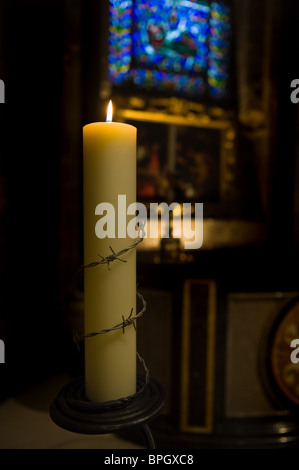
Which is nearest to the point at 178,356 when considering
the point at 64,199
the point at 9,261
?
the point at 9,261

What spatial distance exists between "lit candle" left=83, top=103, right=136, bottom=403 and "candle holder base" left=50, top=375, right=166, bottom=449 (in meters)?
0.01

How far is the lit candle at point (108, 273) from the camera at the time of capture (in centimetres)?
24

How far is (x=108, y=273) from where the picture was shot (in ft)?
0.80

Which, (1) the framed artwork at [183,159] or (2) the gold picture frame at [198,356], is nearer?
(2) the gold picture frame at [198,356]

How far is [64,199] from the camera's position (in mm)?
1414

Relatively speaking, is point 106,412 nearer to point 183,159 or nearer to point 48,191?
point 48,191

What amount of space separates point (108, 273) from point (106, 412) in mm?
88

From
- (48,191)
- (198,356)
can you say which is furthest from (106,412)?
(48,191)

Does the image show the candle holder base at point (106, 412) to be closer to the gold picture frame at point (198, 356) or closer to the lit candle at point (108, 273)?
the lit candle at point (108, 273)

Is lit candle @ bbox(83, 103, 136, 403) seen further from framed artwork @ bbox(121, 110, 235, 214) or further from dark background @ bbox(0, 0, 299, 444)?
framed artwork @ bbox(121, 110, 235, 214)

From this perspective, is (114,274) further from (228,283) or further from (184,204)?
(184,204)

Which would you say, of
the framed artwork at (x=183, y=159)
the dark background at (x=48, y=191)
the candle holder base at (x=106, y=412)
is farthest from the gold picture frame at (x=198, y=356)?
the candle holder base at (x=106, y=412)

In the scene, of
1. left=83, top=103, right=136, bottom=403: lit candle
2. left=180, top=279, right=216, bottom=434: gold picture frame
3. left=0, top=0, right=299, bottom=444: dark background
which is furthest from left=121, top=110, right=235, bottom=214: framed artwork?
left=83, top=103, right=136, bottom=403: lit candle

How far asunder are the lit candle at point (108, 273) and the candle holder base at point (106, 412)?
12 millimetres
